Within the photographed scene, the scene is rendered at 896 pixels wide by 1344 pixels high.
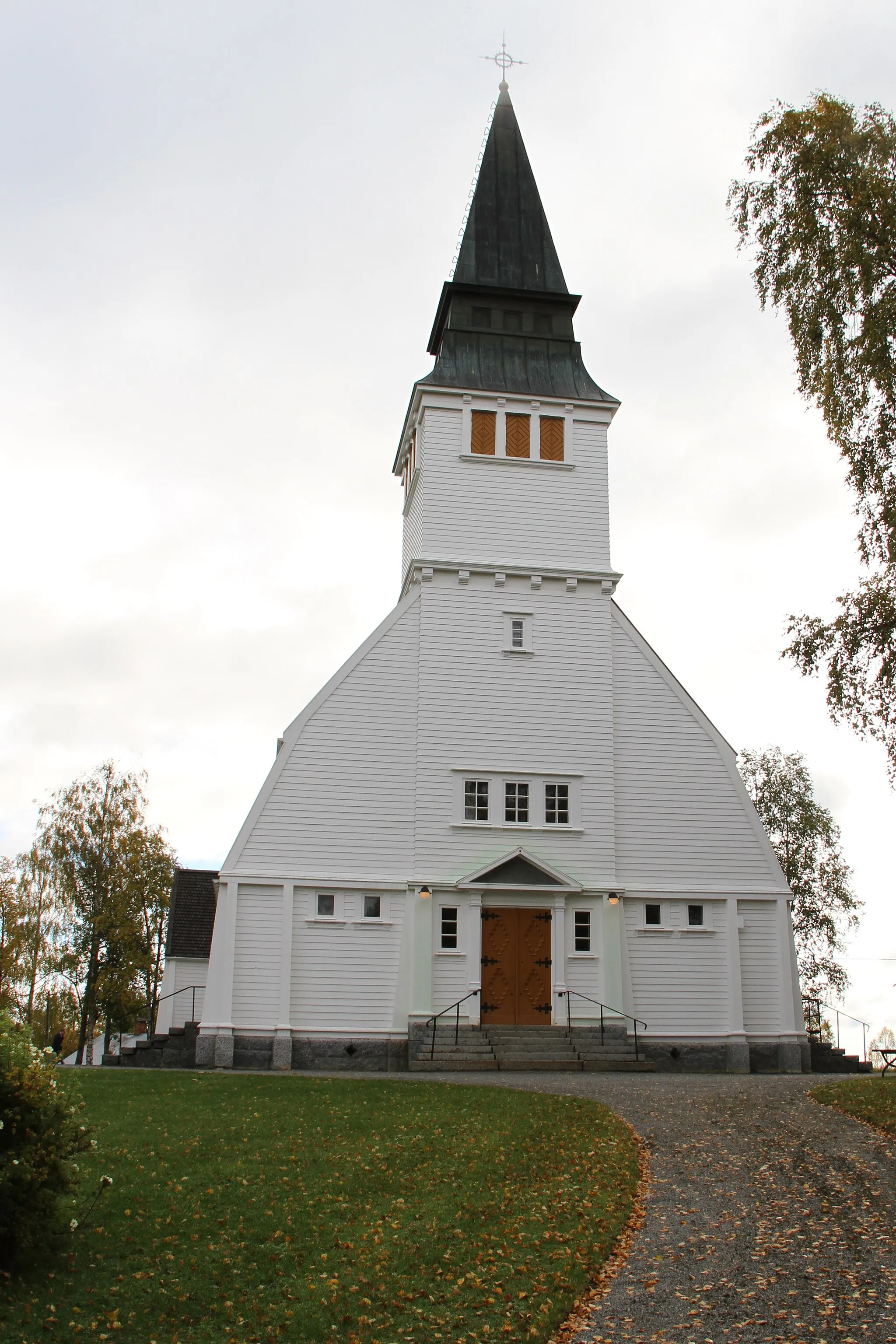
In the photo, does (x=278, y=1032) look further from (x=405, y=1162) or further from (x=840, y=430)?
(x=840, y=430)

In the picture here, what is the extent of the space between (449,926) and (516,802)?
321 centimetres

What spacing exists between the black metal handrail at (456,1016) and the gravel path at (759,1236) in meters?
9.45

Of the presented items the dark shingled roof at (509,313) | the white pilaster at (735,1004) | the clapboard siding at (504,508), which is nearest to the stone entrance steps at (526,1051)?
the white pilaster at (735,1004)

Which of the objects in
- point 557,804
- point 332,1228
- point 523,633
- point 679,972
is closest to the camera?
point 332,1228

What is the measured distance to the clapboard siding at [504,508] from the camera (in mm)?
28547

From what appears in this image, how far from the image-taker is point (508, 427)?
97.5 feet

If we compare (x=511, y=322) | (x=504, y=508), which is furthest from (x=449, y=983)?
(x=511, y=322)

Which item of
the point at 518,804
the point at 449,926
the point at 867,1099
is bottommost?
the point at 867,1099

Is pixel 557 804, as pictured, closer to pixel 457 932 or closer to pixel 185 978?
pixel 457 932

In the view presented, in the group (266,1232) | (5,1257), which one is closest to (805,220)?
(266,1232)

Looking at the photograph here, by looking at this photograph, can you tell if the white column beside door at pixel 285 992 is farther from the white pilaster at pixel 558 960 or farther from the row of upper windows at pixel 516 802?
the white pilaster at pixel 558 960

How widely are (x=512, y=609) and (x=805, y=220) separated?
12.3m

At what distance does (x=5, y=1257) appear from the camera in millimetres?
7758

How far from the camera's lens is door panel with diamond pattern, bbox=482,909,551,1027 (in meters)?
25.9
